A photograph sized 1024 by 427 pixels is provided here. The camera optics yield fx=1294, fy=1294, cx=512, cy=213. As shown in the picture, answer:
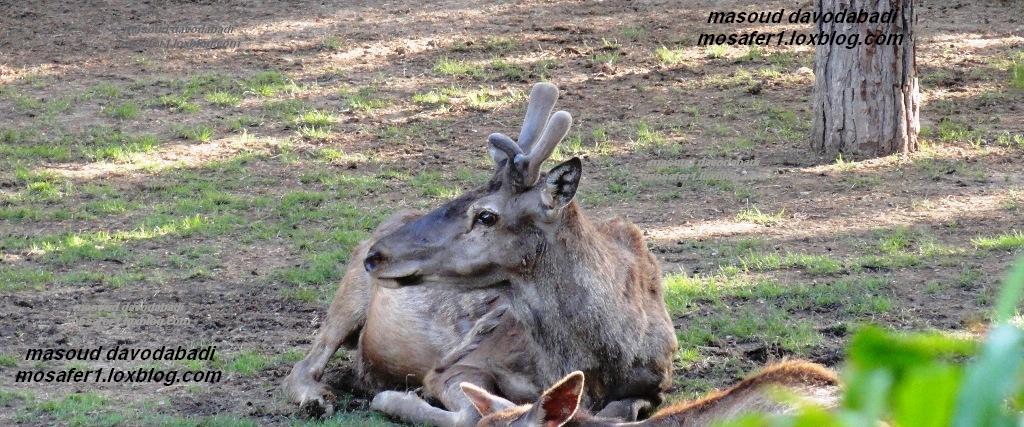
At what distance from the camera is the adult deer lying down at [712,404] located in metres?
4.61

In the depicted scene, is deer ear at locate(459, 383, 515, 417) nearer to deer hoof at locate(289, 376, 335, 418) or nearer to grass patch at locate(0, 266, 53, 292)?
deer hoof at locate(289, 376, 335, 418)

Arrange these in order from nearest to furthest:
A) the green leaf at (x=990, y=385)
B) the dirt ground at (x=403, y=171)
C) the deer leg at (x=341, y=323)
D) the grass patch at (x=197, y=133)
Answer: the green leaf at (x=990, y=385), the deer leg at (x=341, y=323), the dirt ground at (x=403, y=171), the grass patch at (x=197, y=133)

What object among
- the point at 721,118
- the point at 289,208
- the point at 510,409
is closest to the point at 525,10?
the point at 721,118

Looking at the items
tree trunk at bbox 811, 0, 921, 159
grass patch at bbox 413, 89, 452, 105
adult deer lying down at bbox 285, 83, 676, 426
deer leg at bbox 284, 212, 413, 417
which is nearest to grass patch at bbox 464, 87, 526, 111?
grass patch at bbox 413, 89, 452, 105

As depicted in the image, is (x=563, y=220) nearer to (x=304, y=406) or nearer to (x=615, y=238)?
(x=615, y=238)

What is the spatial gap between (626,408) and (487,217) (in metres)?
1.18

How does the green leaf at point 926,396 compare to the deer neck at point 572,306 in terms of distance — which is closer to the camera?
the green leaf at point 926,396

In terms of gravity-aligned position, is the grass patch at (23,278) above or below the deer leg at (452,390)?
below

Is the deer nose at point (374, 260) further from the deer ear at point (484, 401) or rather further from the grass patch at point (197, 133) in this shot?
the grass patch at point (197, 133)

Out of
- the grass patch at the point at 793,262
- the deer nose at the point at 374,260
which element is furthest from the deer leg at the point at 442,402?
the grass patch at the point at 793,262

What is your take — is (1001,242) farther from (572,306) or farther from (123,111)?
(123,111)

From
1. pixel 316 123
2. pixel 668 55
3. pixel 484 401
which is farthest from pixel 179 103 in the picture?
pixel 484 401

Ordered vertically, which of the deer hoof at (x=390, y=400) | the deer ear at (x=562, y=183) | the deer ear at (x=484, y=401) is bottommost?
the deer hoof at (x=390, y=400)

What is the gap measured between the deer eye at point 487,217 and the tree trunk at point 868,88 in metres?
6.20
